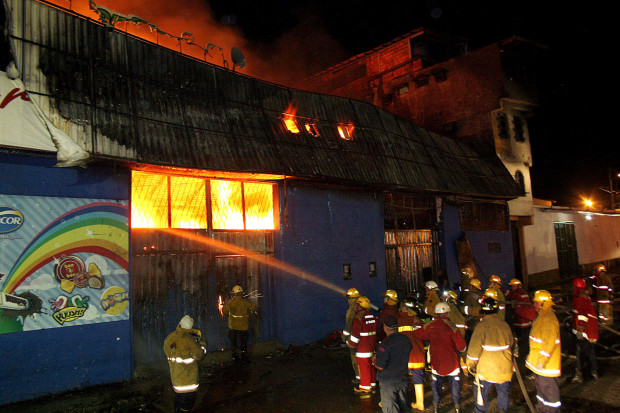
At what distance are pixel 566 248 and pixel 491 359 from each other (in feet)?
85.6

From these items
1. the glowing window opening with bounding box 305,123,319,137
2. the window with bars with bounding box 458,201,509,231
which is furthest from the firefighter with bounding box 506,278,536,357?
the window with bars with bounding box 458,201,509,231

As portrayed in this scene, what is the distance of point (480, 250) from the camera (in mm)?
19031

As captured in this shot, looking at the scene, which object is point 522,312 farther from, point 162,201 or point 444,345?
point 162,201

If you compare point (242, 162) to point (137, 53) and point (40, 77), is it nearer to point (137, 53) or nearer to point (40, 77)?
point (137, 53)

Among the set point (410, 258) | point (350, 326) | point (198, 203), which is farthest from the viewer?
point (410, 258)

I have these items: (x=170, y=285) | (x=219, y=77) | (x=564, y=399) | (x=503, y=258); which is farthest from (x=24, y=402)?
(x=503, y=258)

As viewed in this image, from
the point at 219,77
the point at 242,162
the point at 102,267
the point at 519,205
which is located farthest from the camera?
the point at 519,205

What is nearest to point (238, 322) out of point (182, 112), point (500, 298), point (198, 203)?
point (198, 203)

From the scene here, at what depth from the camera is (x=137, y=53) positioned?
32.0ft

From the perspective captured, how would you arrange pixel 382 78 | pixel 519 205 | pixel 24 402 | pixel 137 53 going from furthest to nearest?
1. pixel 382 78
2. pixel 519 205
3. pixel 137 53
4. pixel 24 402

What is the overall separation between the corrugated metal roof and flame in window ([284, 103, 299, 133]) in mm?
177

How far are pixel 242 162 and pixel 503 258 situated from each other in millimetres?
15422

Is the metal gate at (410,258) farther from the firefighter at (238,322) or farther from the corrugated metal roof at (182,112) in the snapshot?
the firefighter at (238,322)

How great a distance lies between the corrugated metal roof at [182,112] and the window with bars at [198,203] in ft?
3.78
